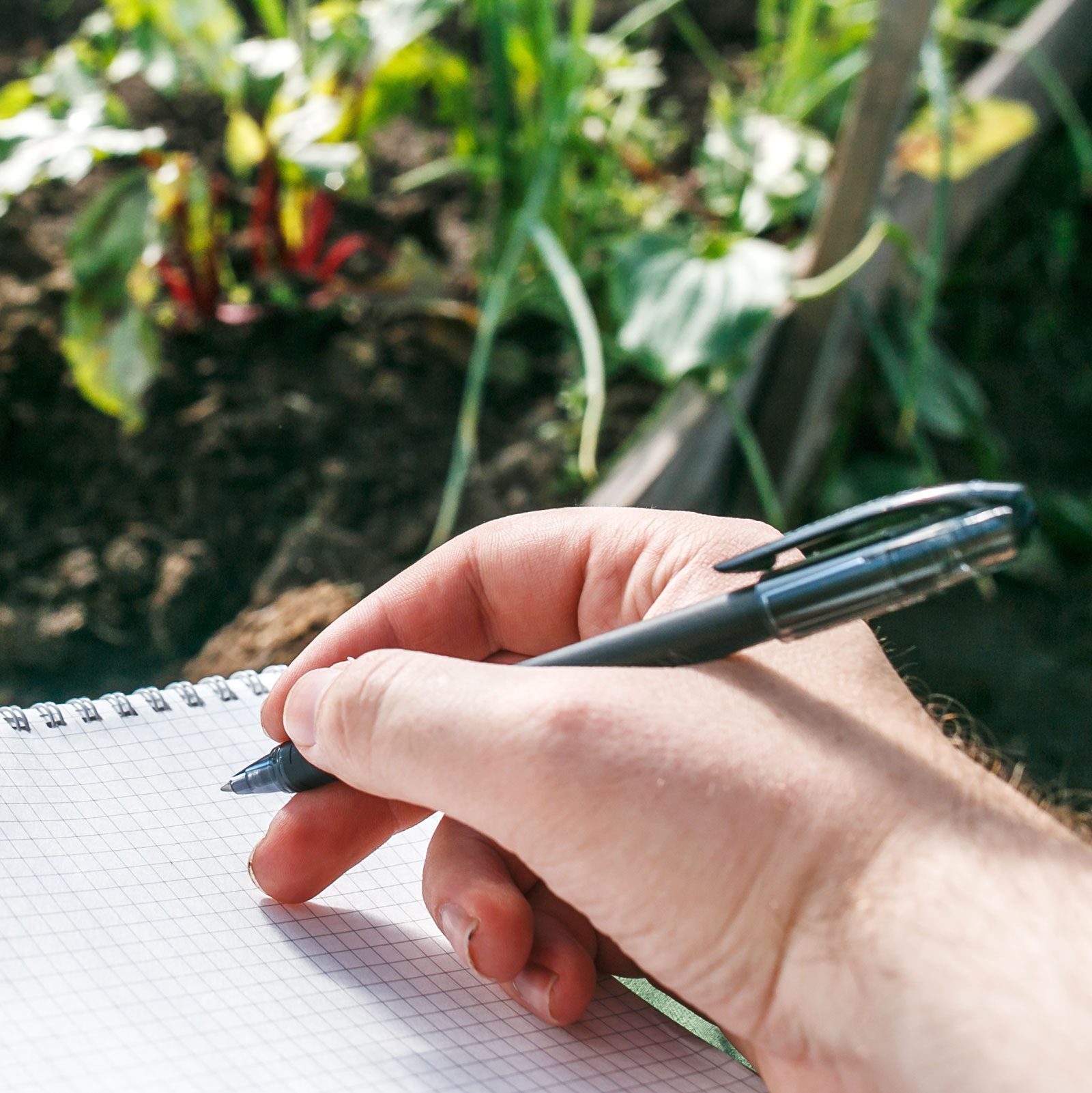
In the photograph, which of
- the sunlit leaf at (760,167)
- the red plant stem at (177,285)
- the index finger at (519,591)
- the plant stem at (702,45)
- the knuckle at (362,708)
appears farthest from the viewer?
the plant stem at (702,45)

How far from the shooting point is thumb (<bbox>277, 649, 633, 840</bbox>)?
1.45 ft

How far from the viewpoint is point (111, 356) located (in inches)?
36.3

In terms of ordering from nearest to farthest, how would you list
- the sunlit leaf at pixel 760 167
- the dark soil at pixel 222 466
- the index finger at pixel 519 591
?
the index finger at pixel 519 591 → the dark soil at pixel 222 466 → the sunlit leaf at pixel 760 167

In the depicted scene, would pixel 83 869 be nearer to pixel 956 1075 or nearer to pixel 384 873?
pixel 384 873

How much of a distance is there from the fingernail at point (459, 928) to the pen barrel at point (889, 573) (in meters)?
0.22

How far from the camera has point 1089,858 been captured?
0.46 meters

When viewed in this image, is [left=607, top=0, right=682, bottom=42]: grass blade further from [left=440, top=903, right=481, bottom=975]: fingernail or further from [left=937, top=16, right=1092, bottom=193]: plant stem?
[left=440, top=903, right=481, bottom=975]: fingernail

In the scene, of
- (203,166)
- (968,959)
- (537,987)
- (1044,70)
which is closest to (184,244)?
(203,166)

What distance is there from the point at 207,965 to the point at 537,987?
0.16m

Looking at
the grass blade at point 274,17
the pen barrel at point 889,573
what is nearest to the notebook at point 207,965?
the pen barrel at point 889,573

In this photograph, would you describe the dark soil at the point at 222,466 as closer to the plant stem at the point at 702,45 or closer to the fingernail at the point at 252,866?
the fingernail at the point at 252,866

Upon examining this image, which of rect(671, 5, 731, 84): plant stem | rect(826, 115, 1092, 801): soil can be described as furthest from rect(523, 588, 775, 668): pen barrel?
rect(671, 5, 731, 84): plant stem

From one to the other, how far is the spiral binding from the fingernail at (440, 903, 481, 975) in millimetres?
214

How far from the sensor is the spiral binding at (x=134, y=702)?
2.01ft
